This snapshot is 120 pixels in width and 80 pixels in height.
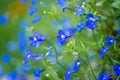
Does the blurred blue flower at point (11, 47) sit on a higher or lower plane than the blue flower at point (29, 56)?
lower

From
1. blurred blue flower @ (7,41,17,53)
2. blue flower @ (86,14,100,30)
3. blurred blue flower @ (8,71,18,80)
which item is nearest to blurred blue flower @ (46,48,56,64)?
blue flower @ (86,14,100,30)

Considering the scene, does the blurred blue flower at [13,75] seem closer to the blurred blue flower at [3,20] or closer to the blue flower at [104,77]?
the blurred blue flower at [3,20]

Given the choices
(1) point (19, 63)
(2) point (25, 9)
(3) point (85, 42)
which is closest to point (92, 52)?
(3) point (85, 42)

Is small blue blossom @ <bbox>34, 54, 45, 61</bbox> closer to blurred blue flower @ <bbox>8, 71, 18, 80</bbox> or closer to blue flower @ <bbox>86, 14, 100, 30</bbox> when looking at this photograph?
blue flower @ <bbox>86, 14, 100, 30</bbox>

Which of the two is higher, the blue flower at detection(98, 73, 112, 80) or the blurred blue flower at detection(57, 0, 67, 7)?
the blurred blue flower at detection(57, 0, 67, 7)

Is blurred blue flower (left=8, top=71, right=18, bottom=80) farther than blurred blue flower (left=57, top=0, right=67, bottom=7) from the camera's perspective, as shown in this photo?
Yes

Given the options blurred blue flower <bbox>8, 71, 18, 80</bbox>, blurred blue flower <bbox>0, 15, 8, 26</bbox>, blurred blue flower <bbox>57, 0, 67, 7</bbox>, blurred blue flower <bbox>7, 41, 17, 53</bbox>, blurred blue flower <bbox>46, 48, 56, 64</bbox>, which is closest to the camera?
blurred blue flower <bbox>46, 48, 56, 64</bbox>

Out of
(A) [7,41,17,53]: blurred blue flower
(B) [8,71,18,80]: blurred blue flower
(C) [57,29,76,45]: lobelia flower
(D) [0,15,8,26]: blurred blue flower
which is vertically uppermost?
(C) [57,29,76,45]: lobelia flower

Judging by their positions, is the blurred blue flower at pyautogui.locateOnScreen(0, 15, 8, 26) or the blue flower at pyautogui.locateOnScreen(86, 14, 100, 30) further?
the blurred blue flower at pyautogui.locateOnScreen(0, 15, 8, 26)

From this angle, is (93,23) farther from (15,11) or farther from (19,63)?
(15,11)

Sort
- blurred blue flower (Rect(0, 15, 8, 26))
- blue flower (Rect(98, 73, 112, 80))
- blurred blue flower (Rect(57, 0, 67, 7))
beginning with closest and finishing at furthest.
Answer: blue flower (Rect(98, 73, 112, 80))
blurred blue flower (Rect(57, 0, 67, 7))
blurred blue flower (Rect(0, 15, 8, 26))

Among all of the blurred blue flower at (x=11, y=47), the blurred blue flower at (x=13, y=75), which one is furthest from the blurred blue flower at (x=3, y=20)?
the blurred blue flower at (x=13, y=75)

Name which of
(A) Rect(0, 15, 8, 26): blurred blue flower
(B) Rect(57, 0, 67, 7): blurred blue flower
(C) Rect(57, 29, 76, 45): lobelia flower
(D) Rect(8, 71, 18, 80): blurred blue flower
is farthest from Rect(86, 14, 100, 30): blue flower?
(A) Rect(0, 15, 8, 26): blurred blue flower

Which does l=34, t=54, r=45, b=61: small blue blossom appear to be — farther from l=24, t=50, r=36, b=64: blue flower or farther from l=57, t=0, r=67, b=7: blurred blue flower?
l=57, t=0, r=67, b=7: blurred blue flower
